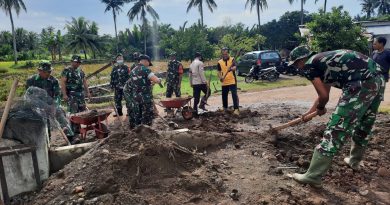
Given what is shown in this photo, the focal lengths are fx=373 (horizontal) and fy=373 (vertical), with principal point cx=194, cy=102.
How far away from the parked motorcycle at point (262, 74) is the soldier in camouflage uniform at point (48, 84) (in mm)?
11886

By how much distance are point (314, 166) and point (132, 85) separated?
3.88 meters

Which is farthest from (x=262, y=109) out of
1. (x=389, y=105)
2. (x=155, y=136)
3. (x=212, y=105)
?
(x=155, y=136)

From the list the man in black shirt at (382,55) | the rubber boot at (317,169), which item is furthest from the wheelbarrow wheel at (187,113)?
the rubber boot at (317,169)

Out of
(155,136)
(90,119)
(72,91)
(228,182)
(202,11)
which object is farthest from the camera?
(202,11)

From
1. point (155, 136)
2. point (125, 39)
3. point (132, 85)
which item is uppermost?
point (125, 39)

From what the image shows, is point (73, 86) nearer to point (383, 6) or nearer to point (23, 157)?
point (23, 157)

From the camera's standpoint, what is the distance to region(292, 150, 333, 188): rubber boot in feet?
13.6

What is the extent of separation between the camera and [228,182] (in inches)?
172

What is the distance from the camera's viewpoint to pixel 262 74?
17.6 m

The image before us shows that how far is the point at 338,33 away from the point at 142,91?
15008 mm

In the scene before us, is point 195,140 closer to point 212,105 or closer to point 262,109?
point 262,109

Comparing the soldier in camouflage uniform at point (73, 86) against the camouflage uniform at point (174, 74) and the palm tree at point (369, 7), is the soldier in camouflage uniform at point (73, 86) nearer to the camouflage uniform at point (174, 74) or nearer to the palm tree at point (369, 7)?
the camouflage uniform at point (174, 74)

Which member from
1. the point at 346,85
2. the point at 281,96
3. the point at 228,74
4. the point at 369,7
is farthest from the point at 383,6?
the point at 346,85

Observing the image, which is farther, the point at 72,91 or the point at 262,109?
the point at 262,109
